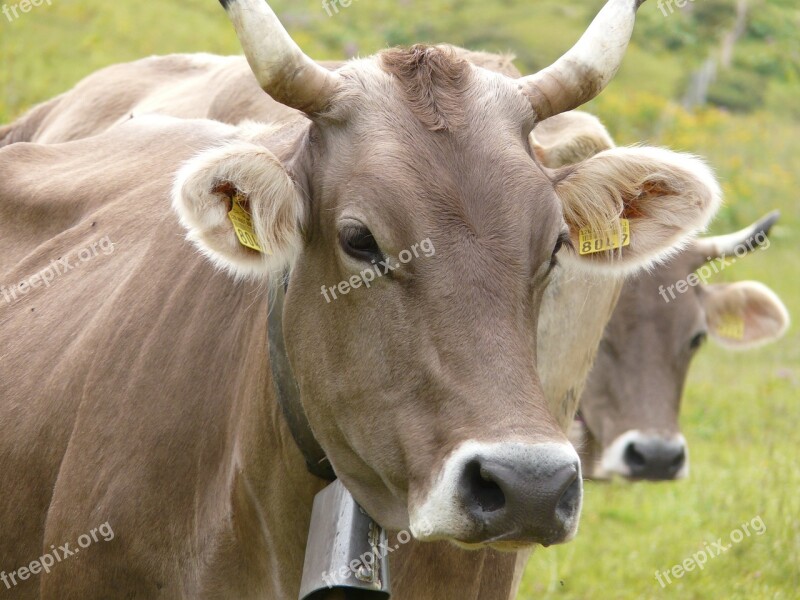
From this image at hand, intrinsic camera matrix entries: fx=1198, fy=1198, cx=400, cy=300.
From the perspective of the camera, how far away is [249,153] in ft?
10.1

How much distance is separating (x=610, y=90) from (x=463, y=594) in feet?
67.6

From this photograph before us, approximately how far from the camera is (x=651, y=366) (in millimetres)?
6949

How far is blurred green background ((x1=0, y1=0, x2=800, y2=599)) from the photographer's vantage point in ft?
21.5

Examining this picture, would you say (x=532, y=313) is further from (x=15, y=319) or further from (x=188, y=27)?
(x=188, y=27)

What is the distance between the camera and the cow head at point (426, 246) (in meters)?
2.74

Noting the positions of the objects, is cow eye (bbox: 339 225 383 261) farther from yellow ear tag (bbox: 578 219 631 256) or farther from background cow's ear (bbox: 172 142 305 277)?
yellow ear tag (bbox: 578 219 631 256)

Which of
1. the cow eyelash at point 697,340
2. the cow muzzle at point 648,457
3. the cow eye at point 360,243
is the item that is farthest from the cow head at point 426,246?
the cow eyelash at point 697,340

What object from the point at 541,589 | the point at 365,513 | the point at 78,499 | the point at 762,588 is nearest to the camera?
the point at 365,513

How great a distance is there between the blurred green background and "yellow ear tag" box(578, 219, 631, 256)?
0.56m

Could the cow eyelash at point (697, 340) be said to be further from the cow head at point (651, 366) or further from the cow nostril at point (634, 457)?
the cow nostril at point (634, 457)

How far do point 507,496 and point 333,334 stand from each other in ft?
2.35

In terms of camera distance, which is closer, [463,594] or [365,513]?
[365,513]

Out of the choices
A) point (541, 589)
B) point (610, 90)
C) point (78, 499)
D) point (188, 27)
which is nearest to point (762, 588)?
point (541, 589)

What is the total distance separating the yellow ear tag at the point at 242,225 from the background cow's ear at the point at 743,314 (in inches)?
199
